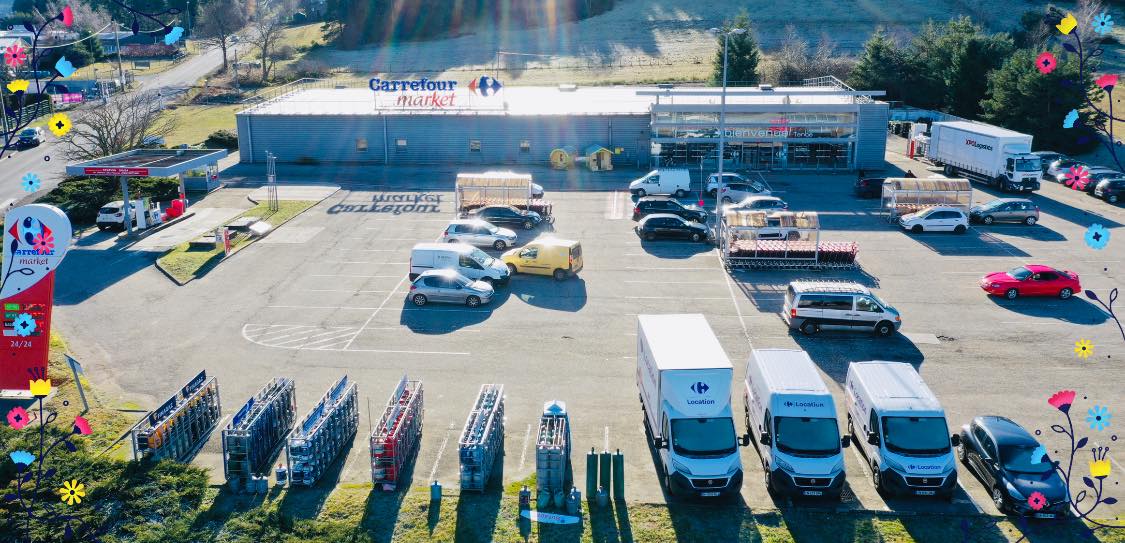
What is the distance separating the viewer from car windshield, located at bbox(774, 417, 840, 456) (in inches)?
725

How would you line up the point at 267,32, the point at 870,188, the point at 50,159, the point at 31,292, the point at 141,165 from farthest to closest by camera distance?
1. the point at 267,32
2. the point at 870,188
3. the point at 141,165
4. the point at 50,159
5. the point at 31,292

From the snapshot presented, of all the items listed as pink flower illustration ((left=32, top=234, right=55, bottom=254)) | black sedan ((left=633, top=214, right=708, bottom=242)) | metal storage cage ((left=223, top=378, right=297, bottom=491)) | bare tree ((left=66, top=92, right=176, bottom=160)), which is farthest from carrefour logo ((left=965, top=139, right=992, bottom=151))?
bare tree ((left=66, top=92, right=176, bottom=160))

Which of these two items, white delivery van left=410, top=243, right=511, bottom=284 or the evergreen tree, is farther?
the evergreen tree

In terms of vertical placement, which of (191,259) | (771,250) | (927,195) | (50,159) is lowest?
(191,259)

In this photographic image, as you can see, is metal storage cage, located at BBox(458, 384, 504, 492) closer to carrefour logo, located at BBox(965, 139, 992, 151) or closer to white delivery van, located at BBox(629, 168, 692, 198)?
white delivery van, located at BBox(629, 168, 692, 198)

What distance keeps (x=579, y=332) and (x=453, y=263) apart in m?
6.16

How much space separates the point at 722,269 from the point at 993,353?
35.8 feet

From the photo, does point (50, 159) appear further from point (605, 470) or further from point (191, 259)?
point (605, 470)

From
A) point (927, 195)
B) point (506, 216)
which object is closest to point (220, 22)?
point (506, 216)

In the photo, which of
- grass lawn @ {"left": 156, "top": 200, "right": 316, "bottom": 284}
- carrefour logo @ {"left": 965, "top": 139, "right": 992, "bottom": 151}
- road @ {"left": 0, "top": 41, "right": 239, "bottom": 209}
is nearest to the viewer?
grass lawn @ {"left": 156, "top": 200, "right": 316, "bottom": 284}

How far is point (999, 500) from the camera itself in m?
18.0

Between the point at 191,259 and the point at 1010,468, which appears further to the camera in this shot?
the point at 191,259

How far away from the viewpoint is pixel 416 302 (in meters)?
30.5

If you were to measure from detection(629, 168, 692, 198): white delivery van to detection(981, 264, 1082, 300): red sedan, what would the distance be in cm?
1967
